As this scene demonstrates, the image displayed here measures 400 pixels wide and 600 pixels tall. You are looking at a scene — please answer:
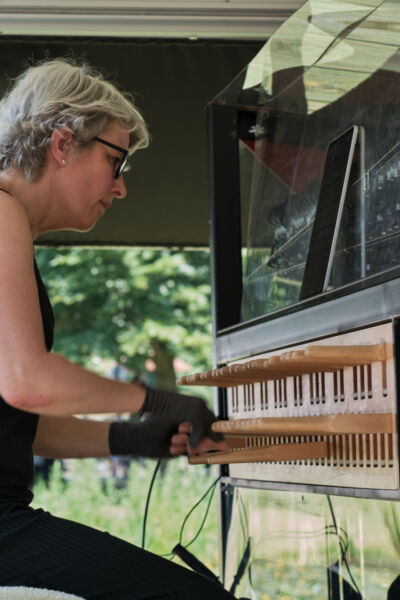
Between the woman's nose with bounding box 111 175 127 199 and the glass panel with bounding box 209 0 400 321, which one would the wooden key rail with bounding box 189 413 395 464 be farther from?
the woman's nose with bounding box 111 175 127 199

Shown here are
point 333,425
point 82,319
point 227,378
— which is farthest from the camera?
point 82,319

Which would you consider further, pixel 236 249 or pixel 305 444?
pixel 236 249

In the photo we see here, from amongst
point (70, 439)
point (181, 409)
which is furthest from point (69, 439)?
point (181, 409)

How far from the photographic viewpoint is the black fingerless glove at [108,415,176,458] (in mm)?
1771

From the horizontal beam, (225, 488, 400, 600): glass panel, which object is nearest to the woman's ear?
(225, 488, 400, 600): glass panel

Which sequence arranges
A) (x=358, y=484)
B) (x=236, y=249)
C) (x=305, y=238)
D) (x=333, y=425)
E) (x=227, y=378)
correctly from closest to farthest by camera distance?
(x=333, y=425)
(x=358, y=484)
(x=227, y=378)
(x=305, y=238)
(x=236, y=249)

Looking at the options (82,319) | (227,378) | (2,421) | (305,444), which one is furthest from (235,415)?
(82,319)

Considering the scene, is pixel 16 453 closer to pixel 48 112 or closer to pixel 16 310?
pixel 16 310

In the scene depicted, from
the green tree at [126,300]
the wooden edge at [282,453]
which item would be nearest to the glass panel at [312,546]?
the wooden edge at [282,453]

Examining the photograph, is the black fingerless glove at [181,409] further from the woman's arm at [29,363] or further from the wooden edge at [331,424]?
the wooden edge at [331,424]

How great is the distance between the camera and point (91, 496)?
21.3 ft

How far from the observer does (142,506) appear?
6.24 m

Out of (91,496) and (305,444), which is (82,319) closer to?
(91,496)

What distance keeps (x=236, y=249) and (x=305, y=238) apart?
1.80 feet
